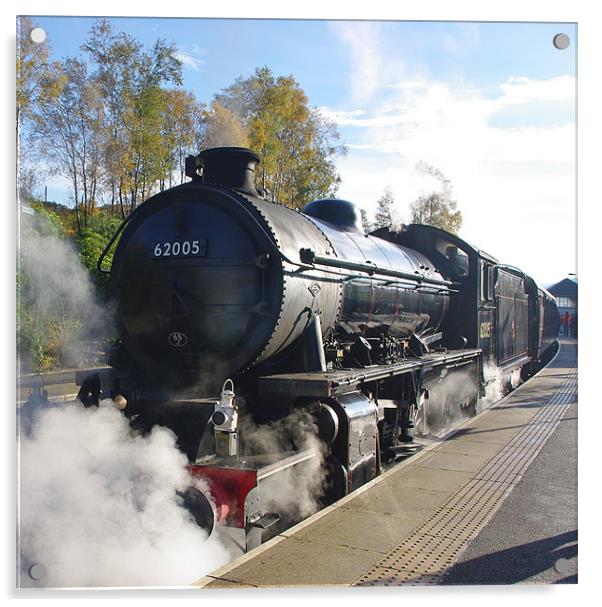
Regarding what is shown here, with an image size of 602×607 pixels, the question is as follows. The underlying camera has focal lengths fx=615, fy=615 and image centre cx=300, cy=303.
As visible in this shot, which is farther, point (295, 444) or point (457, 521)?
point (295, 444)

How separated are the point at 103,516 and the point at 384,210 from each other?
4456 mm

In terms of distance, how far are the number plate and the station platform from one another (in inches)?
78.3

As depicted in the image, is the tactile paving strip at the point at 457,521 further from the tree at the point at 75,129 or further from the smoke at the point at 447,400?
the tree at the point at 75,129

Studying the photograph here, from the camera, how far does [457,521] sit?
4176 mm

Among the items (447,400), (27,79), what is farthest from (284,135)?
(447,400)

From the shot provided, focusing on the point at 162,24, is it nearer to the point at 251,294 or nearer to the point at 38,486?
the point at 251,294

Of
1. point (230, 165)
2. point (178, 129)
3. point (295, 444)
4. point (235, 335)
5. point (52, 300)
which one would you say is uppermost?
point (178, 129)

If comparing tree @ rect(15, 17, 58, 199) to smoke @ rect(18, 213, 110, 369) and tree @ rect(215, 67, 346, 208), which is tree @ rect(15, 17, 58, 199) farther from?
tree @ rect(215, 67, 346, 208)

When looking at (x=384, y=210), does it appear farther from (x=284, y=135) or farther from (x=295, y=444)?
(x=295, y=444)

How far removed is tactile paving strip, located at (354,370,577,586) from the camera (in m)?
3.46

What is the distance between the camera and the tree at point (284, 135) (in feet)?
14.0

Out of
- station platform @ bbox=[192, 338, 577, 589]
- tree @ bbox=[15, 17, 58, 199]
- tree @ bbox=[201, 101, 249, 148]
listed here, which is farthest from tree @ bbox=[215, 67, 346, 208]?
station platform @ bbox=[192, 338, 577, 589]

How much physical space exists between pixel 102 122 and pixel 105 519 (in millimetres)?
2595

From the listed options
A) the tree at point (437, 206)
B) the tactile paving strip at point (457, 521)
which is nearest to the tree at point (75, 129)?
the tree at point (437, 206)
